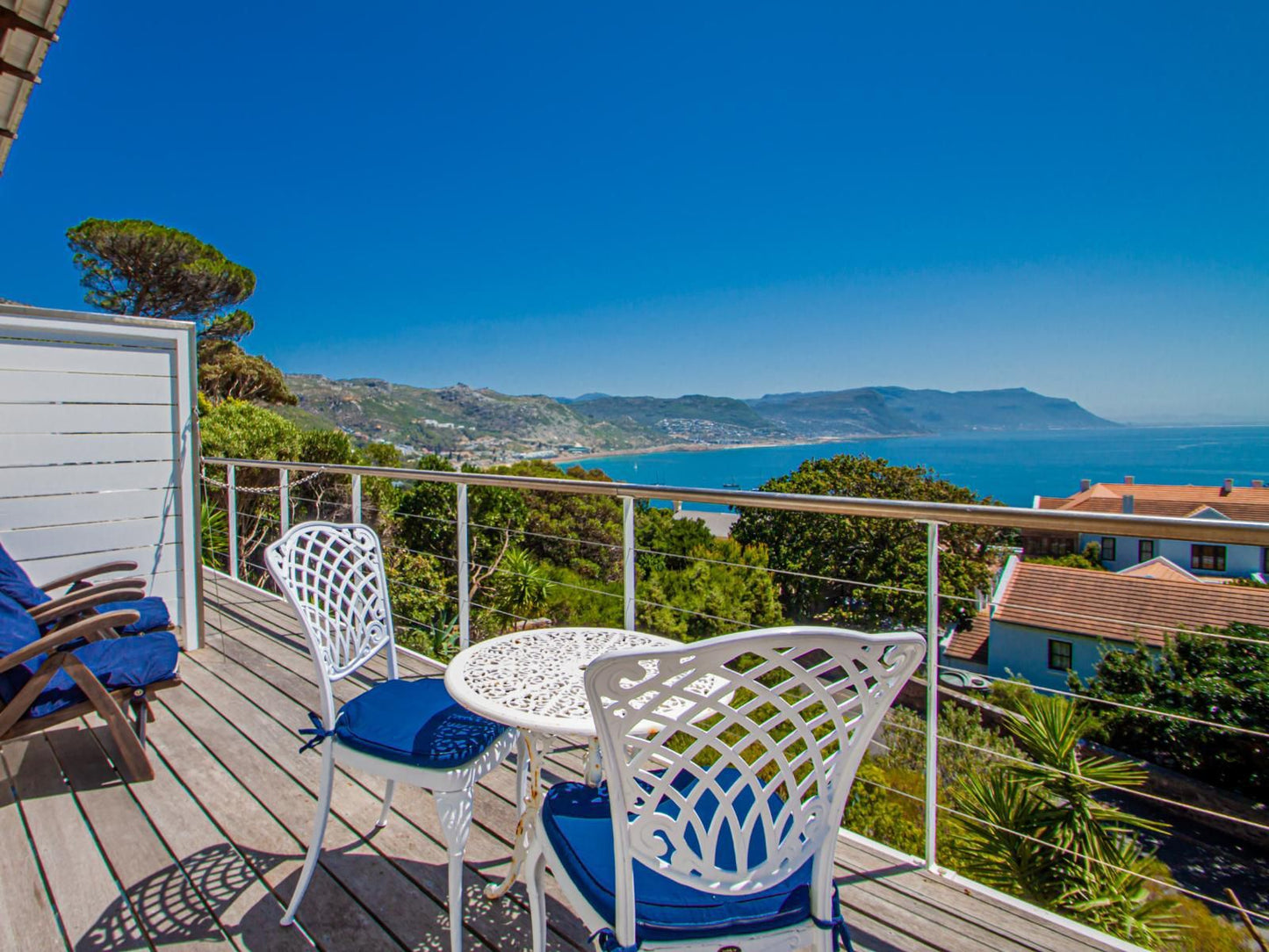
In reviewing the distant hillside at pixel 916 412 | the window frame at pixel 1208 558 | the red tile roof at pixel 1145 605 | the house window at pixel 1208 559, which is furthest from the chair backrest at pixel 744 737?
the distant hillside at pixel 916 412

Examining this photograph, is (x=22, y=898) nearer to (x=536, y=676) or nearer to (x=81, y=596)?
(x=81, y=596)

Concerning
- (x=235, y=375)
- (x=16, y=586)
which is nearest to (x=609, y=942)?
(x=16, y=586)

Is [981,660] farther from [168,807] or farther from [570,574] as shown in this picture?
[168,807]

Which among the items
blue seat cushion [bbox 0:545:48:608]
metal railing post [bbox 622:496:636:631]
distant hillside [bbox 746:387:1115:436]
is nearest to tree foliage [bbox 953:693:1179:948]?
metal railing post [bbox 622:496:636:631]

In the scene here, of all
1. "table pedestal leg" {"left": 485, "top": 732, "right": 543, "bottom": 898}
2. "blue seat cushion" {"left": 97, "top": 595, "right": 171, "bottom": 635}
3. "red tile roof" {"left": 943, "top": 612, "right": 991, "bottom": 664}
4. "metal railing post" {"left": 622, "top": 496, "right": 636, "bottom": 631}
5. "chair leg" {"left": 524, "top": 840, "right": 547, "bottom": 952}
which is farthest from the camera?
"red tile roof" {"left": 943, "top": 612, "right": 991, "bottom": 664}

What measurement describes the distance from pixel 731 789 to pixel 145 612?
2.93 metres

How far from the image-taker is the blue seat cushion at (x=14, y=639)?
1967mm

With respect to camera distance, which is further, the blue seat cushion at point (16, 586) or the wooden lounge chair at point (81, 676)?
the blue seat cushion at point (16, 586)

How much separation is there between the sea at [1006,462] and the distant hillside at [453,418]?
528 cm

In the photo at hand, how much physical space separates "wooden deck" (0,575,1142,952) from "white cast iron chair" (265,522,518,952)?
0.38 feet

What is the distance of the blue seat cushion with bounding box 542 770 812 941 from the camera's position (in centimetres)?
94

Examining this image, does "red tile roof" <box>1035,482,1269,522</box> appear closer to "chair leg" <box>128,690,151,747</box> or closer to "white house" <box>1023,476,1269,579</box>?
"white house" <box>1023,476,1269,579</box>

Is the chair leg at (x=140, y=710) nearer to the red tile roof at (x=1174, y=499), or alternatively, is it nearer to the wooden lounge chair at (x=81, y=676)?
the wooden lounge chair at (x=81, y=676)

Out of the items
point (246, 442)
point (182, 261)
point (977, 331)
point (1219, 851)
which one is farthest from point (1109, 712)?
point (977, 331)
